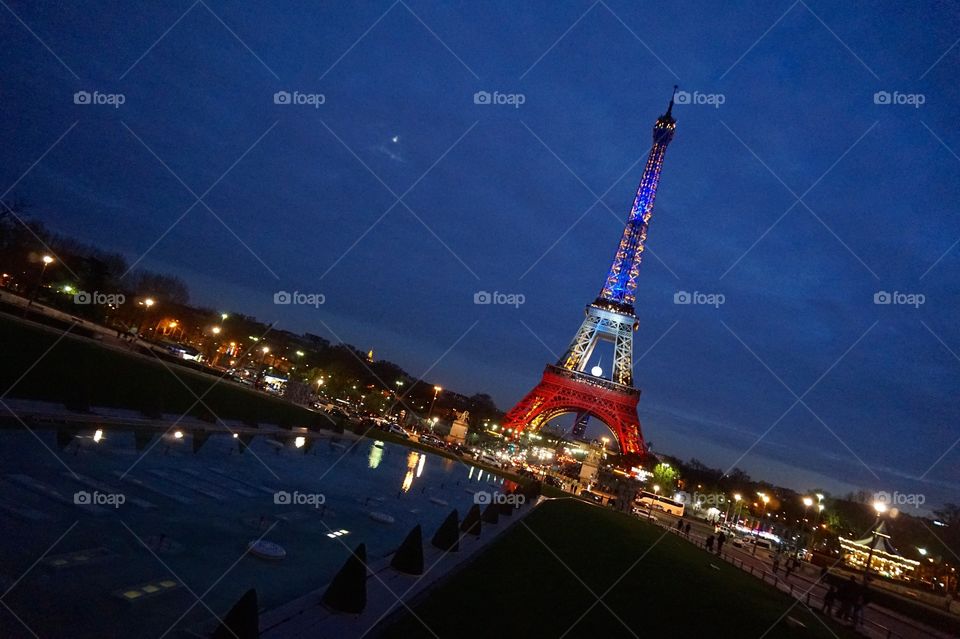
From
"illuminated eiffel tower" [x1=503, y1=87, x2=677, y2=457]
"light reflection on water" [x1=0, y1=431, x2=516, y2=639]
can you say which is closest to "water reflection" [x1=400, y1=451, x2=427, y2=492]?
"light reflection on water" [x1=0, y1=431, x2=516, y2=639]

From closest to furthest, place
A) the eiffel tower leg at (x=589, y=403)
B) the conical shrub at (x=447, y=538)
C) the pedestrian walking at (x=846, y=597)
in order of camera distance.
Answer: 1. the conical shrub at (x=447, y=538)
2. the pedestrian walking at (x=846, y=597)
3. the eiffel tower leg at (x=589, y=403)

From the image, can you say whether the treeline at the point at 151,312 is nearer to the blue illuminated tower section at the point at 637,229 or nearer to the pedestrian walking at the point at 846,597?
the blue illuminated tower section at the point at 637,229

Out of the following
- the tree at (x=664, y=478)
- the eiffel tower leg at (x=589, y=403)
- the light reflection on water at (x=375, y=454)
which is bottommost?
the light reflection on water at (x=375, y=454)

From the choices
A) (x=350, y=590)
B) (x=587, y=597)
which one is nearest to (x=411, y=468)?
(x=587, y=597)

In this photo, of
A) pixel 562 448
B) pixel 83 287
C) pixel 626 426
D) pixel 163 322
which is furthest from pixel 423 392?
pixel 83 287

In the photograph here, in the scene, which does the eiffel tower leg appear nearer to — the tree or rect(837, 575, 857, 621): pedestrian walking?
Result: the tree

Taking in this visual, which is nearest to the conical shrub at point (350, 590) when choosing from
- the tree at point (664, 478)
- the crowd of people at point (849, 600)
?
the crowd of people at point (849, 600)
